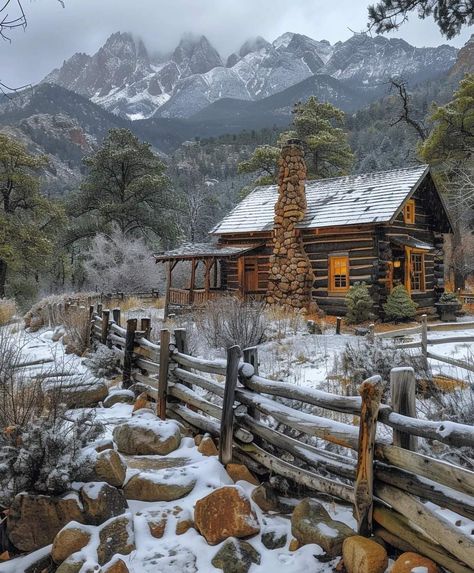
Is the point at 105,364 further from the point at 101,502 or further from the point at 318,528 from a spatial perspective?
the point at 318,528

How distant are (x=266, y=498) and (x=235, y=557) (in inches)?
27.8

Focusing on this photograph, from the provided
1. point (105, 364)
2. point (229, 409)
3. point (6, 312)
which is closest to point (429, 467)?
point (229, 409)

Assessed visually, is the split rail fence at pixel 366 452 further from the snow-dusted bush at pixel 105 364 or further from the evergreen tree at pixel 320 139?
the evergreen tree at pixel 320 139

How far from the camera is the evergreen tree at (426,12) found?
22.8 feet

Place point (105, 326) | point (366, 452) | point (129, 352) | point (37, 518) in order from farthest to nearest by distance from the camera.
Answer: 1. point (105, 326)
2. point (129, 352)
3. point (37, 518)
4. point (366, 452)

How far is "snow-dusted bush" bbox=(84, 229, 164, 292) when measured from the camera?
2669cm

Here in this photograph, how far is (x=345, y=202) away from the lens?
1814 centimetres

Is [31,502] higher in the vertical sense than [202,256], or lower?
lower

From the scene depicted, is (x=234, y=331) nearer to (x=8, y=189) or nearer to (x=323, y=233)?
(x=323, y=233)

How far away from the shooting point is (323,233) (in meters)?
17.7

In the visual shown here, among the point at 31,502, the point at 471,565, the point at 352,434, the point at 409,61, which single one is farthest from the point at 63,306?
the point at 409,61

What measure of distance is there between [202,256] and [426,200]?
10.4 metres

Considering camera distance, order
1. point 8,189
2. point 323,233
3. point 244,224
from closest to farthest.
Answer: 1. point 323,233
2. point 244,224
3. point 8,189

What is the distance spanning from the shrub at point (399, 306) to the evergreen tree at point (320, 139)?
1790cm
